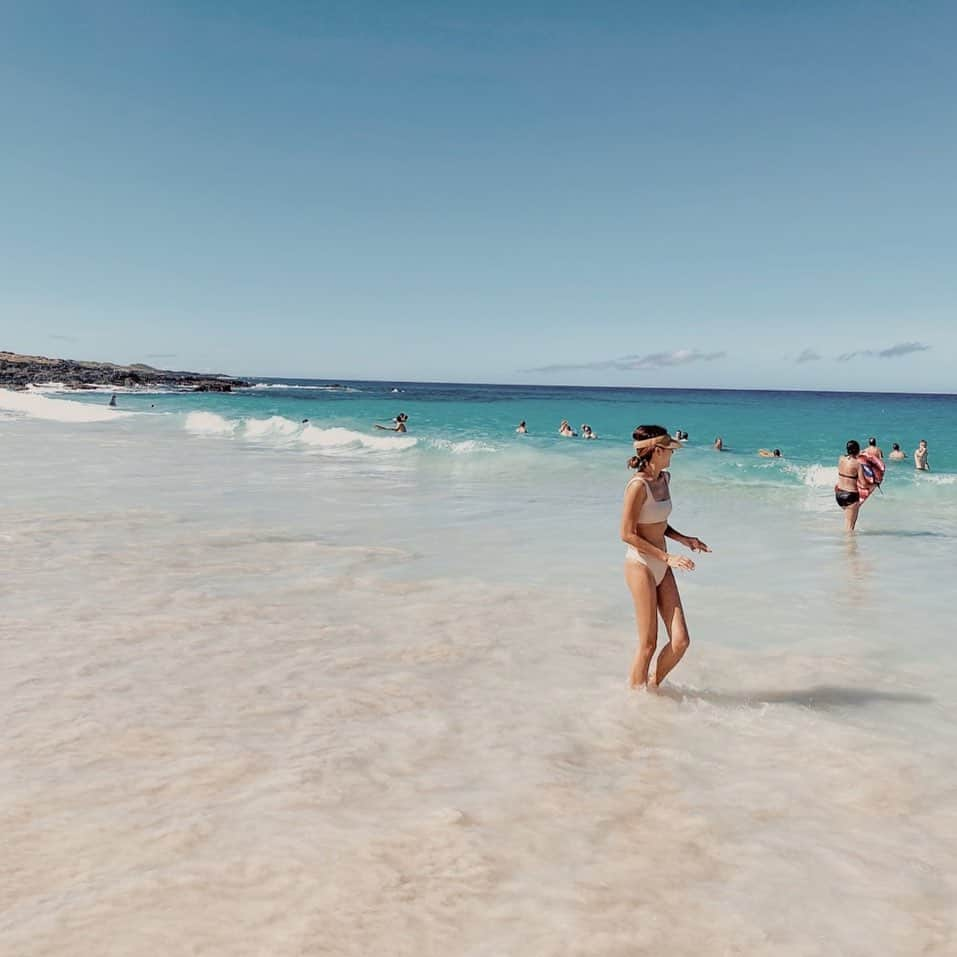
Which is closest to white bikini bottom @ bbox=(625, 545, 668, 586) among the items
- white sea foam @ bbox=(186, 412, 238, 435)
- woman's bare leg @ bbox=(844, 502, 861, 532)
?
woman's bare leg @ bbox=(844, 502, 861, 532)

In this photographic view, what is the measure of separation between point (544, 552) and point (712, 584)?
107 inches

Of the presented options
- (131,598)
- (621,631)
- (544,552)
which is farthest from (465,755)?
(544,552)

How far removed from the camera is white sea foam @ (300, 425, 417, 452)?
108 ft

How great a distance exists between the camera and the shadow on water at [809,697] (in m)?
6.20

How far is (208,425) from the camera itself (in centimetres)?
4359

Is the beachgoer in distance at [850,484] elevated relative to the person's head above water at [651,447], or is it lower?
lower

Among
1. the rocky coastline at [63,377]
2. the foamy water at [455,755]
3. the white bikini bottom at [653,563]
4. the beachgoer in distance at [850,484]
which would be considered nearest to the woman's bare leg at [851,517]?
the beachgoer in distance at [850,484]

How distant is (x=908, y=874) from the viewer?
391 cm

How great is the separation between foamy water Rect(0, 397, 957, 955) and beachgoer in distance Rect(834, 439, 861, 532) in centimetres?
261

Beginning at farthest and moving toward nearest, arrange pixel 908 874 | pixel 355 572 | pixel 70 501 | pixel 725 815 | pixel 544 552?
pixel 70 501, pixel 544 552, pixel 355 572, pixel 725 815, pixel 908 874

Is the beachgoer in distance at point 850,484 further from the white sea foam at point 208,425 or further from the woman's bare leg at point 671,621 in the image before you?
the white sea foam at point 208,425

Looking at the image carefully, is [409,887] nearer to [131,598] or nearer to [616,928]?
[616,928]

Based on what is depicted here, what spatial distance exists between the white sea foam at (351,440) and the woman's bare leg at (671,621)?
85.6 ft

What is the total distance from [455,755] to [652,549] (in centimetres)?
211
